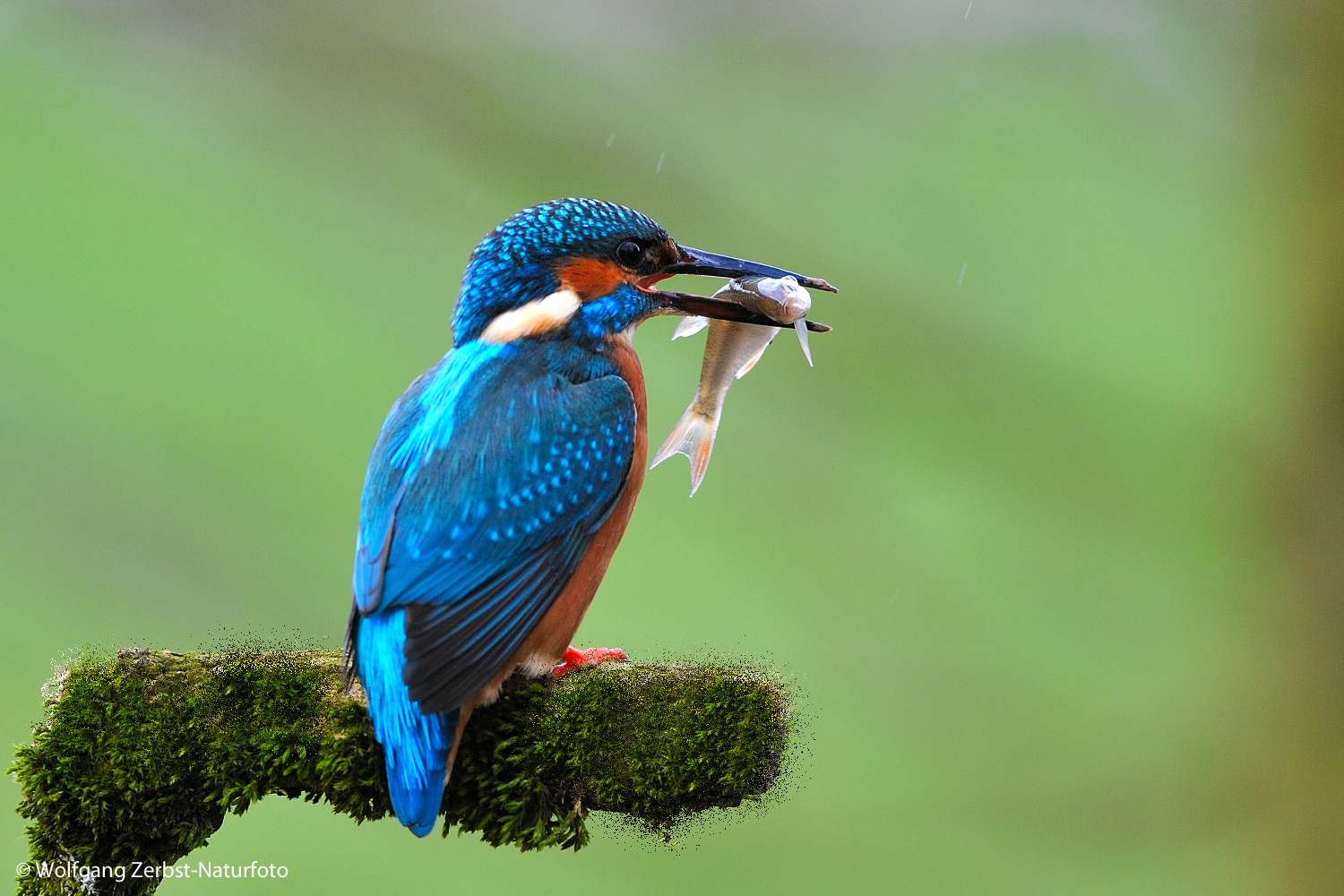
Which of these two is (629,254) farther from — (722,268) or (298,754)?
(298,754)

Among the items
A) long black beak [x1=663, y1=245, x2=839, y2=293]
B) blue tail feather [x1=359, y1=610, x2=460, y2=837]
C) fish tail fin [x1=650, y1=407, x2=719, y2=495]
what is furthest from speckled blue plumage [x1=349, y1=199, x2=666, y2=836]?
fish tail fin [x1=650, y1=407, x2=719, y2=495]

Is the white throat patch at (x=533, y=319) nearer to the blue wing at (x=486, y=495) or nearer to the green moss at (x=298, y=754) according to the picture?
the blue wing at (x=486, y=495)

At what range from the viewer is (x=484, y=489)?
2145mm

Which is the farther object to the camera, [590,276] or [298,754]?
[590,276]

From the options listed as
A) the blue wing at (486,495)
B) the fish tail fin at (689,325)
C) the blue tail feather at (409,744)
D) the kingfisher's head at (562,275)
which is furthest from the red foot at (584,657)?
the fish tail fin at (689,325)

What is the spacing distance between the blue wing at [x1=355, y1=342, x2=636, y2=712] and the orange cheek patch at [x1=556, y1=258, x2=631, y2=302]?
0.47 ft

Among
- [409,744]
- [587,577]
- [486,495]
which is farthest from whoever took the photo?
[587,577]

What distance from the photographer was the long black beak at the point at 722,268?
8.25 ft

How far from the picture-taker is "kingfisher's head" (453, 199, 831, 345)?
2.37 metres

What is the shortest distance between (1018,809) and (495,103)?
9.48 feet

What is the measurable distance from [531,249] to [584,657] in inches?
37.1

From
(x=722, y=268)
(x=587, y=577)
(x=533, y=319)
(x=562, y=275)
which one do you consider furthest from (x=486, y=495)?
(x=722, y=268)

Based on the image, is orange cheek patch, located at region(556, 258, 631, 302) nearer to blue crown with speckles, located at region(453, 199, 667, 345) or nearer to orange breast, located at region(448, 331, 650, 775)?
blue crown with speckles, located at region(453, 199, 667, 345)

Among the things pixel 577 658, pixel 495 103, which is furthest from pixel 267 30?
pixel 577 658
